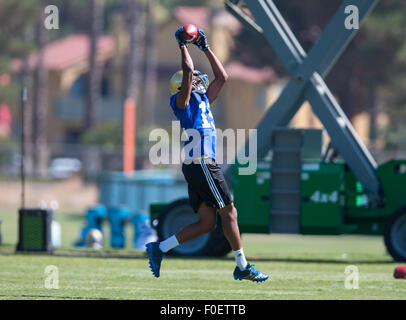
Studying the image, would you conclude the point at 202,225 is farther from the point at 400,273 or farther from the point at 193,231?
the point at 400,273

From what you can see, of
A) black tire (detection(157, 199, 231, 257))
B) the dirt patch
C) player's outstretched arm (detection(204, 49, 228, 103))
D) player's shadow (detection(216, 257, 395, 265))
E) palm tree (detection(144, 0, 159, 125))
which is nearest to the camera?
player's outstretched arm (detection(204, 49, 228, 103))

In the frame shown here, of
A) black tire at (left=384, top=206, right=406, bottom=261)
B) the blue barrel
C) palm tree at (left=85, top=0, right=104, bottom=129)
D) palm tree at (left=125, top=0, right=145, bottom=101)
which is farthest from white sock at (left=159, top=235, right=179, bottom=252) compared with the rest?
palm tree at (left=85, top=0, right=104, bottom=129)

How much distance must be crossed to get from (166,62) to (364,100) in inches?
921

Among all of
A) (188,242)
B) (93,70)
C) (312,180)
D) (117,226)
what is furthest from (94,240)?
(93,70)

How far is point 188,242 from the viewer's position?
1443cm

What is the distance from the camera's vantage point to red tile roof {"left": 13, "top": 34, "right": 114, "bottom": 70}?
66.9 m

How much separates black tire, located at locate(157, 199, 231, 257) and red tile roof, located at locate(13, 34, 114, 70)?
5047 centimetres

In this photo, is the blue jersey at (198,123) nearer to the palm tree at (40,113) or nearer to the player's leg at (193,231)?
the player's leg at (193,231)

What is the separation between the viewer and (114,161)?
45.9m

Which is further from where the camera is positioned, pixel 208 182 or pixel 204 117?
pixel 204 117

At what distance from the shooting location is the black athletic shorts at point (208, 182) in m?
9.73

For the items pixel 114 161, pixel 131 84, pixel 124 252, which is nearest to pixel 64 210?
pixel 114 161

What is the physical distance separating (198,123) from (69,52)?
61.6m

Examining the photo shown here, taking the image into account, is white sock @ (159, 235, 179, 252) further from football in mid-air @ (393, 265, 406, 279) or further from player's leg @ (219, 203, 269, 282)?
football in mid-air @ (393, 265, 406, 279)
